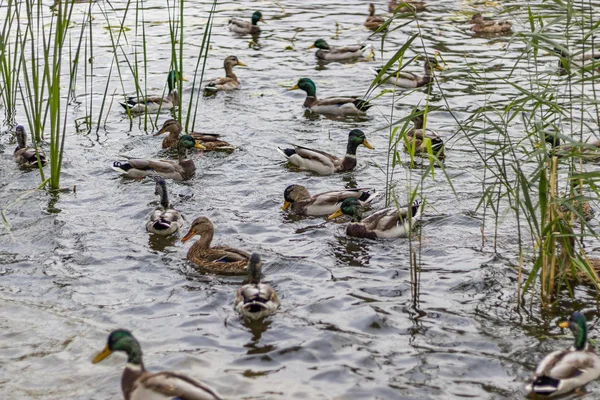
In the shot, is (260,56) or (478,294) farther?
(260,56)

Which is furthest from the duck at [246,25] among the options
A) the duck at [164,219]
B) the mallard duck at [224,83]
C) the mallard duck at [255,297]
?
the mallard duck at [255,297]

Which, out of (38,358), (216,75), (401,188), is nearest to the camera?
(38,358)

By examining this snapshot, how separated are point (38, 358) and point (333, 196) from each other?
438cm

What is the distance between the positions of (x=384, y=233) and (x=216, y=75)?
323 inches

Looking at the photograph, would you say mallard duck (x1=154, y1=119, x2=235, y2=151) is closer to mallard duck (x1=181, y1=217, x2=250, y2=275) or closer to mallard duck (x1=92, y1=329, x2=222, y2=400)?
mallard duck (x1=181, y1=217, x2=250, y2=275)

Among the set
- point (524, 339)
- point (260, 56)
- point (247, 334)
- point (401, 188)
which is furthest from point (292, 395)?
point (260, 56)

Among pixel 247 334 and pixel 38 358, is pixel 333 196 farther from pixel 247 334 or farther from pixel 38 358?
pixel 38 358

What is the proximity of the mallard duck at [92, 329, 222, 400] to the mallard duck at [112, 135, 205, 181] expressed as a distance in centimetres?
569

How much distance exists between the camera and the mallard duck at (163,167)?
11.7m

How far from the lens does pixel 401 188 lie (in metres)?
11.5

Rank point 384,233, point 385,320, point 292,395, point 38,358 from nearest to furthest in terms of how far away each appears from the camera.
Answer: point 292,395
point 38,358
point 385,320
point 384,233

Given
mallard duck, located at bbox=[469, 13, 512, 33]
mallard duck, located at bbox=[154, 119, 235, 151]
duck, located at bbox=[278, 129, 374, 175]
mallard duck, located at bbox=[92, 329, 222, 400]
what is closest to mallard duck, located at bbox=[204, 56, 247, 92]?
mallard duck, located at bbox=[154, 119, 235, 151]

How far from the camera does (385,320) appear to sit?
7.62 m

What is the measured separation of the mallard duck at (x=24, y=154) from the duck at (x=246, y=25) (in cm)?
869
